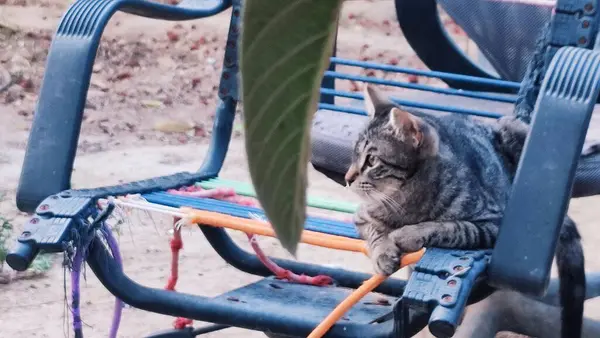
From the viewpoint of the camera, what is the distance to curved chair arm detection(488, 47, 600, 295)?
5.03 feet

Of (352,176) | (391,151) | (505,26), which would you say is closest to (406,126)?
(391,151)

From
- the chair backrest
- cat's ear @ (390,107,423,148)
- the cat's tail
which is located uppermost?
the chair backrest

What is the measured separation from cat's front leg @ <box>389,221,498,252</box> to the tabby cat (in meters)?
0.01

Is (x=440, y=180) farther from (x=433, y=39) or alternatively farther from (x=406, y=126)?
(x=433, y=39)

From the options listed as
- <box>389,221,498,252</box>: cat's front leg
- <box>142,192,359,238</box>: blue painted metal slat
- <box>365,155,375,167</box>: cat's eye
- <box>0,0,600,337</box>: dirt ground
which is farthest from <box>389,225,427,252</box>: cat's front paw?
<box>0,0,600,337</box>: dirt ground

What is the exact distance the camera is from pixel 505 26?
267cm

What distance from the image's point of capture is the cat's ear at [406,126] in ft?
6.07

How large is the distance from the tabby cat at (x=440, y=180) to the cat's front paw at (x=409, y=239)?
1.6 inches

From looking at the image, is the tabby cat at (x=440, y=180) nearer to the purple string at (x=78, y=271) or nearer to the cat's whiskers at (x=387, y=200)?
the cat's whiskers at (x=387, y=200)

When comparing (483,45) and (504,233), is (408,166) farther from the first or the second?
(483,45)

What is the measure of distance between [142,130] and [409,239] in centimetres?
311

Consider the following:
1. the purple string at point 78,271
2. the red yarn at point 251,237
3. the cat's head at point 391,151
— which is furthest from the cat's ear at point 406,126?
the purple string at point 78,271

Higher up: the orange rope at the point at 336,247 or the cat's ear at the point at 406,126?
the cat's ear at the point at 406,126

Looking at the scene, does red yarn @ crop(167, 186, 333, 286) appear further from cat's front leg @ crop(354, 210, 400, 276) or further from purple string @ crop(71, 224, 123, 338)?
cat's front leg @ crop(354, 210, 400, 276)
